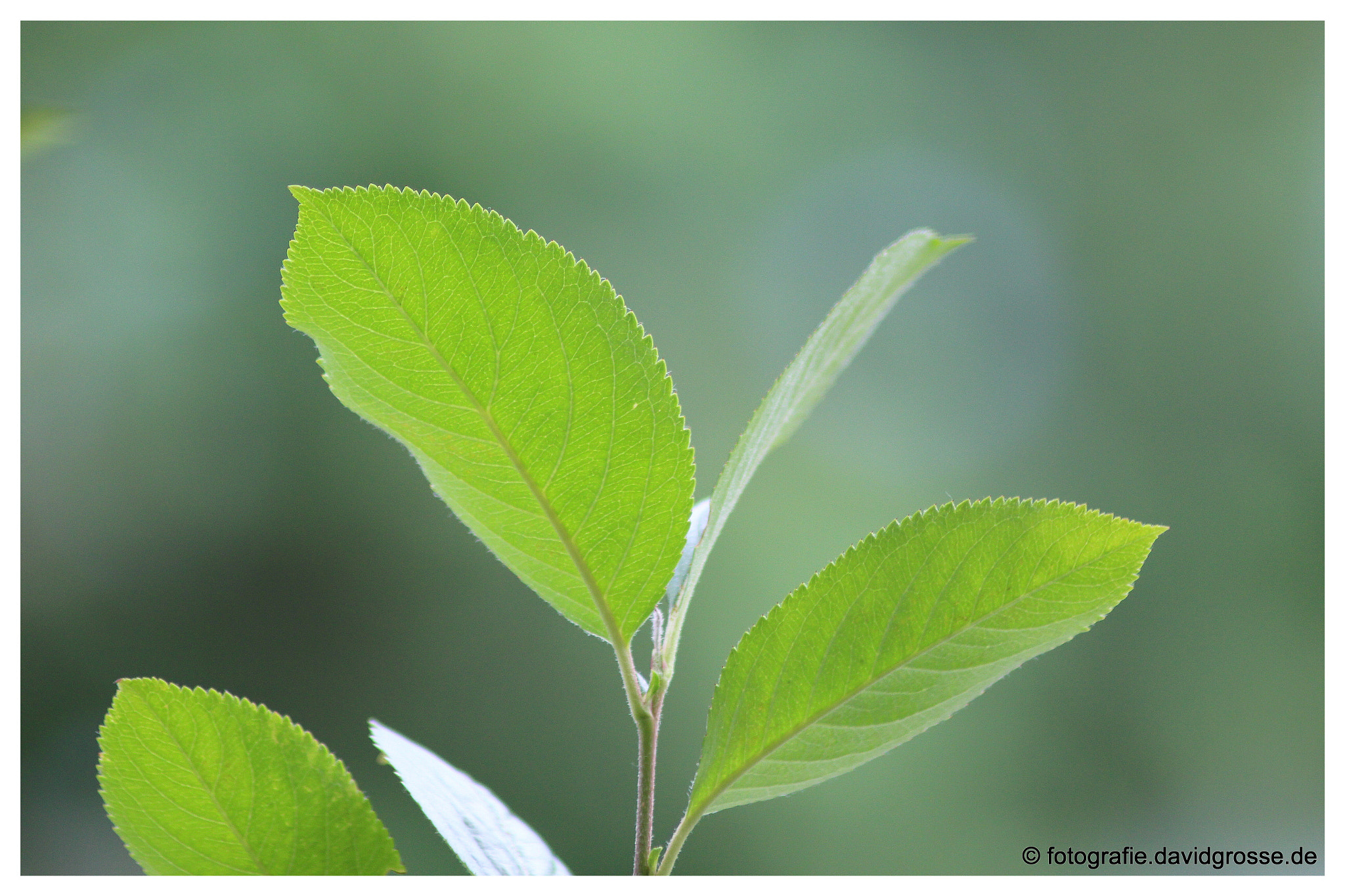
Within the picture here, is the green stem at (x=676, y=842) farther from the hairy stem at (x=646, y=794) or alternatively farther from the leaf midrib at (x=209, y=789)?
the leaf midrib at (x=209, y=789)

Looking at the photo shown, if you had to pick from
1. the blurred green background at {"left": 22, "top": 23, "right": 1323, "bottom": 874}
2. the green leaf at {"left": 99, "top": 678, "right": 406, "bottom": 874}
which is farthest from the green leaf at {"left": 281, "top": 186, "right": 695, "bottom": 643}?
the blurred green background at {"left": 22, "top": 23, "right": 1323, "bottom": 874}

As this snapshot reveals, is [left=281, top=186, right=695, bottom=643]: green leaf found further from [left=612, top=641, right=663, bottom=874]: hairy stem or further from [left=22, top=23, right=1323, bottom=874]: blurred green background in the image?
[left=22, top=23, right=1323, bottom=874]: blurred green background

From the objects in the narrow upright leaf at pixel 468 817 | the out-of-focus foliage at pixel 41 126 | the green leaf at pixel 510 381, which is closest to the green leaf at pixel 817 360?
the green leaf at pixel 510 381

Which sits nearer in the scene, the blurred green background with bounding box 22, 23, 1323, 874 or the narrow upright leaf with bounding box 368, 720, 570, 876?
the narrow upright leaf with bounding box 368, 720, 570, 876

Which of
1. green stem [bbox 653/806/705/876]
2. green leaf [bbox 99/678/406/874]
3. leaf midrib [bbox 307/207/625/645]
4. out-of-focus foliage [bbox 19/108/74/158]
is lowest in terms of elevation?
green stem [bbox 653/806/705/876]

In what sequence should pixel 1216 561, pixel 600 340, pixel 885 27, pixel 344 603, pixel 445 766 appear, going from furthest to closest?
1. pixel 885 27
2. pixel 1216 561
3. pixel 344 603
4. pixel 445 766
5. pixel 600 340

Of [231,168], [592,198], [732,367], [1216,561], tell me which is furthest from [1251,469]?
[231,168]

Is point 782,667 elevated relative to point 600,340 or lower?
lower
